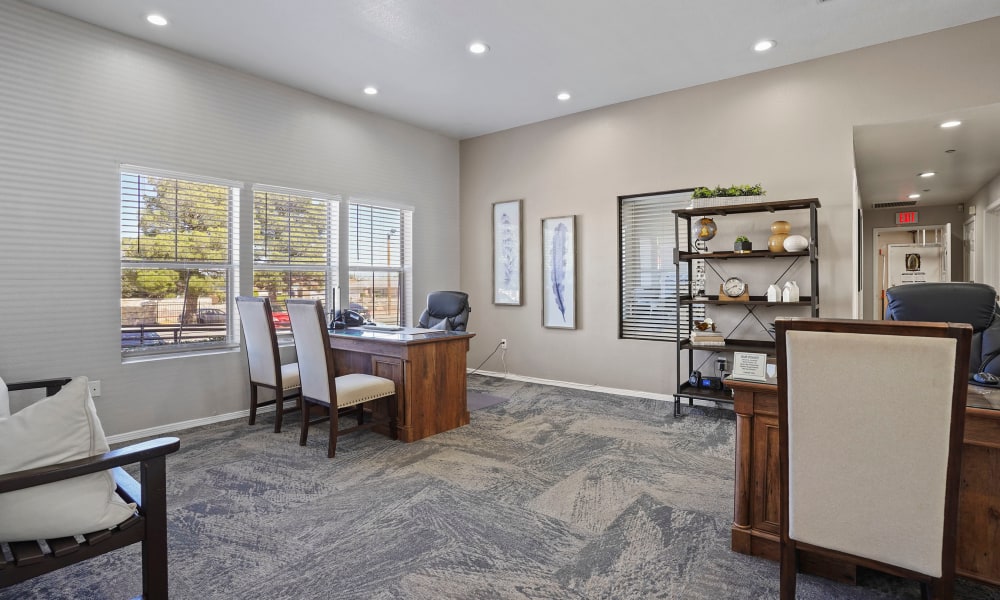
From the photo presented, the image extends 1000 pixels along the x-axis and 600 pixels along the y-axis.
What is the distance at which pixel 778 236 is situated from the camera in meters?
4.21

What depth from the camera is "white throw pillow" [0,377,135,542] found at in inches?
53.2

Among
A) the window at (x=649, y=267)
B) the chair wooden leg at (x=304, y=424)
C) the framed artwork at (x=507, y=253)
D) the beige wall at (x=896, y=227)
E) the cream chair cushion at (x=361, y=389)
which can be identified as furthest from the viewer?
the beige wall at (x=896, y=227)

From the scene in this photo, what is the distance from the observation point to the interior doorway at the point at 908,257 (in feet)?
29.9

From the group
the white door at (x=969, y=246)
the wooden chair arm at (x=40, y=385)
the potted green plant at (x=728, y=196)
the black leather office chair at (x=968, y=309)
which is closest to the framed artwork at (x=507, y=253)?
the potted green plant at (x=728, y=196)

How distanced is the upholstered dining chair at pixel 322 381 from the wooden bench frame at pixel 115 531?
1672mm

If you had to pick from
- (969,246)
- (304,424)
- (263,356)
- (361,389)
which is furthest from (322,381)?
(969,246)

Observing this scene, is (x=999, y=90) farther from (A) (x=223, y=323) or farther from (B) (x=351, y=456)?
(A) (x=223, y=323)

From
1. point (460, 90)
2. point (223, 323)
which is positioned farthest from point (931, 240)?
point (223, 323)

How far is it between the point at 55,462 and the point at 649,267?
4.82 m

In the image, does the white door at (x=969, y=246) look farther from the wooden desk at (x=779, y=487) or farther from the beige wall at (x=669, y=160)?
the wooden desk at (x=779, y=487)

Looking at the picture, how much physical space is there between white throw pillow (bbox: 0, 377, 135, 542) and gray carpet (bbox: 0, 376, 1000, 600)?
0.68 meters

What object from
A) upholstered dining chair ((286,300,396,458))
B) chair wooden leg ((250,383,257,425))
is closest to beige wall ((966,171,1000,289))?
upholstered dining chair ((286,300,396,458))

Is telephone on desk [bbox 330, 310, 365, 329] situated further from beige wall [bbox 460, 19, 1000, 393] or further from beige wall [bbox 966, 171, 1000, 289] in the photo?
beige wall [bbox 966, 171, 1000, 289]

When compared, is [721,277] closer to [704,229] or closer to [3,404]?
[704,229]
